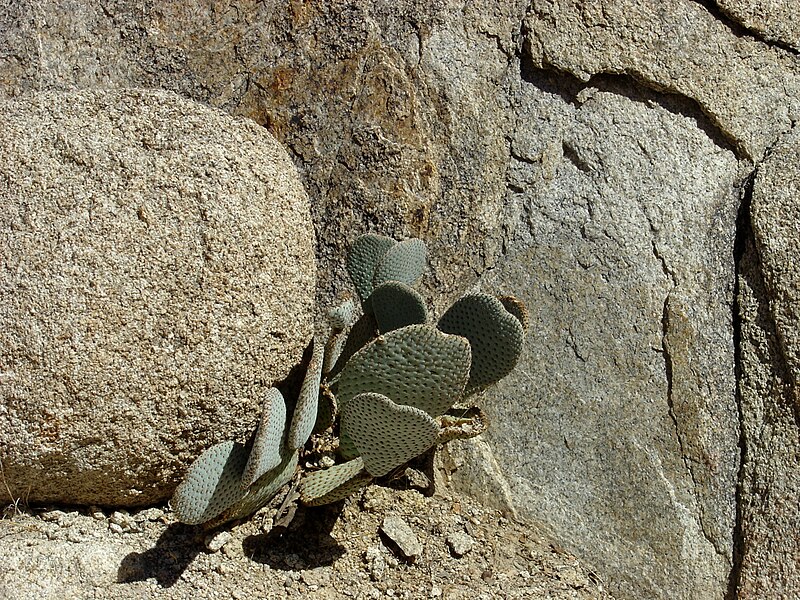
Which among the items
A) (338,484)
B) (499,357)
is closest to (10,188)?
(338,484)

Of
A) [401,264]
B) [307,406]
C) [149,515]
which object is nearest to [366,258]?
[401,264]

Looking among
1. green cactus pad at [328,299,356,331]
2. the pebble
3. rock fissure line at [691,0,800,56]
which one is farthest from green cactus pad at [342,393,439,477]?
rock fissure line at [691,0,800,56]

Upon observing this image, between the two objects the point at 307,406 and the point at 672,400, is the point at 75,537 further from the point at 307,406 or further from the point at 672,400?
Result: the point at 672,400

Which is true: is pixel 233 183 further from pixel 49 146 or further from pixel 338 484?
pixel 338 484

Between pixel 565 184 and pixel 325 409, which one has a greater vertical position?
pixel 565 184

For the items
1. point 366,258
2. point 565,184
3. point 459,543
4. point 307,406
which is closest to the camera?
point 307,406

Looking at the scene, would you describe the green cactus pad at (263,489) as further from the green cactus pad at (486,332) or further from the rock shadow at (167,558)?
the green cactus pad at (486,332)
